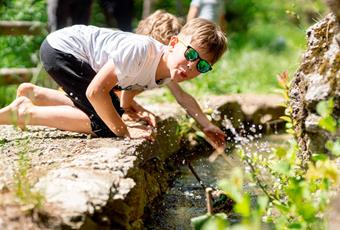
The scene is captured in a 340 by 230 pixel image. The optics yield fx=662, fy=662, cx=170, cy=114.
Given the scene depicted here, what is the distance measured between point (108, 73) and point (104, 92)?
10 centimetres

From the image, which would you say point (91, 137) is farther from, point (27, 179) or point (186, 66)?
point (27, 179)

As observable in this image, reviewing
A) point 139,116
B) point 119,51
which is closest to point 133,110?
point 139,116

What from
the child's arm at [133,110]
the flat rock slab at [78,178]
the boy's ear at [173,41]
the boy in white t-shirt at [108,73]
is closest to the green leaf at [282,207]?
the flat rock slab at [78,178]

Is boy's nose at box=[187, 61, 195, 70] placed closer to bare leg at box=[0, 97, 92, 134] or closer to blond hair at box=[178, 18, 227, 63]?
blond hair at box=[178, 18, 227, 63]

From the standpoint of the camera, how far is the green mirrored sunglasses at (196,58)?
10.9 ft

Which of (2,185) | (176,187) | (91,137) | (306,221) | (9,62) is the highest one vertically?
(306,221)

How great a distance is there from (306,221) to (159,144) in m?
1.74

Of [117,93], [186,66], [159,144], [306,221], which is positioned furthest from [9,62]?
[306,221]

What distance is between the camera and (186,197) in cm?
358

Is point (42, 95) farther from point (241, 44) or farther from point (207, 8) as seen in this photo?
point (241, 44)

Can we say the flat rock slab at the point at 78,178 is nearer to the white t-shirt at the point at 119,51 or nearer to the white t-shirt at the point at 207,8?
the white t-shirt at the point at 119,51

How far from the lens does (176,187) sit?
3.79 m

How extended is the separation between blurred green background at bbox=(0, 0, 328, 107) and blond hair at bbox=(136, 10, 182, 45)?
25.8 inches

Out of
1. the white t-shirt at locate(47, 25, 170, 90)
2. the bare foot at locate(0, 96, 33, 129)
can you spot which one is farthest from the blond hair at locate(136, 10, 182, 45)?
the bare foot at locate(0, 96, 33, 129)
